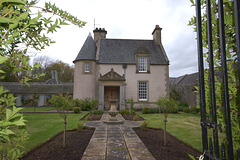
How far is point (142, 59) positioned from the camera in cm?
1947

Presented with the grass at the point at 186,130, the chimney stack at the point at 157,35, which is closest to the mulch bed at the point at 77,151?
the grass at the point at 186,130

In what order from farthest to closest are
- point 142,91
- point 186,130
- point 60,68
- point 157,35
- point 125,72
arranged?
point 60,68, point 157,35, point 142,91, point 125,72, point 186,130

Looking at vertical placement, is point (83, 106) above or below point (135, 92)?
below

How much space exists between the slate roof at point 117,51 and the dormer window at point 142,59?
52 centimetres

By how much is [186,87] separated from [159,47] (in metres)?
6.61

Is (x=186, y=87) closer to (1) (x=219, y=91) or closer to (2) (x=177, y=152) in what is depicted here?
(2) (x=177, y=152)

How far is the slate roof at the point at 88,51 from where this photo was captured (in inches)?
738

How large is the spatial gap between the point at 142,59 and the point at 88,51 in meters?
6.92

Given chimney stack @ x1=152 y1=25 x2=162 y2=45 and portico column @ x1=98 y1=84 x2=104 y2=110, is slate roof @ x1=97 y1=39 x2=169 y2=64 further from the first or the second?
portico column @ x1=98 y1=84 x2=104 y2=110

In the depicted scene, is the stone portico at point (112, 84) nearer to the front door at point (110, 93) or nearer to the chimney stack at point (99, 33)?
the front door at point (110, 93)

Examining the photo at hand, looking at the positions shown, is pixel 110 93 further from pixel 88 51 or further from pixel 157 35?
pixel 157 35

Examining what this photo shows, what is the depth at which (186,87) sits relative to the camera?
20953mm

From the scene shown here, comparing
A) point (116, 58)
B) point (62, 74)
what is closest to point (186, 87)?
point (116, 58)

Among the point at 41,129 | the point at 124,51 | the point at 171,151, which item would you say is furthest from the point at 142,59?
the point at 171,151
